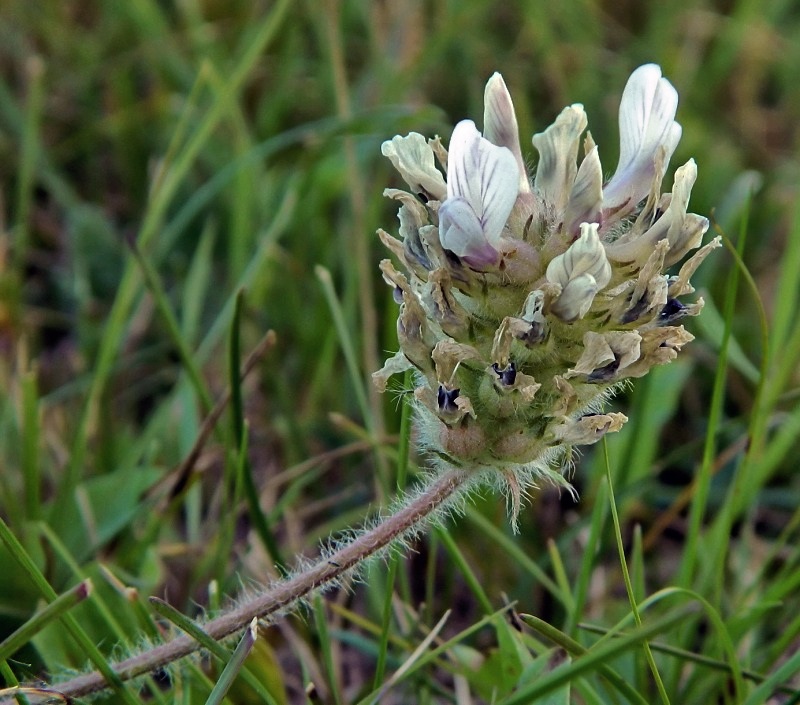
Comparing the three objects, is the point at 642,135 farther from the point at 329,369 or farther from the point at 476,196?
the point at 329,369

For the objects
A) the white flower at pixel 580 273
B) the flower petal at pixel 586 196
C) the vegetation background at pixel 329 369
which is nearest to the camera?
the white flower at pixel 580 273

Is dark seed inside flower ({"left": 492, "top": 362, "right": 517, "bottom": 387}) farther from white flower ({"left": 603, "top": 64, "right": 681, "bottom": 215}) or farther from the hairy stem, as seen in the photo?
white flower ({"left": 603, "top": 64, "right": 681, "bottom": 215})

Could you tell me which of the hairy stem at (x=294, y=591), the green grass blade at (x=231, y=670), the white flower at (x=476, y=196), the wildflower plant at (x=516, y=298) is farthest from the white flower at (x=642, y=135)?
the green grass blade at (x=231, y=670)

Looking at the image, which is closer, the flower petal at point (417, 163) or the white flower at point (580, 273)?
the white flower at point (580, 273)

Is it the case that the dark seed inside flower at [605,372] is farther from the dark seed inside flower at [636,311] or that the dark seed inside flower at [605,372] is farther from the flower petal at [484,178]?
the flower petal at [484,178]

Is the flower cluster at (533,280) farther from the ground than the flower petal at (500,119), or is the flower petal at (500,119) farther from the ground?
the flower petal at (500,119)

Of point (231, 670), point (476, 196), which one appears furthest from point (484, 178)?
point (231, 670)
